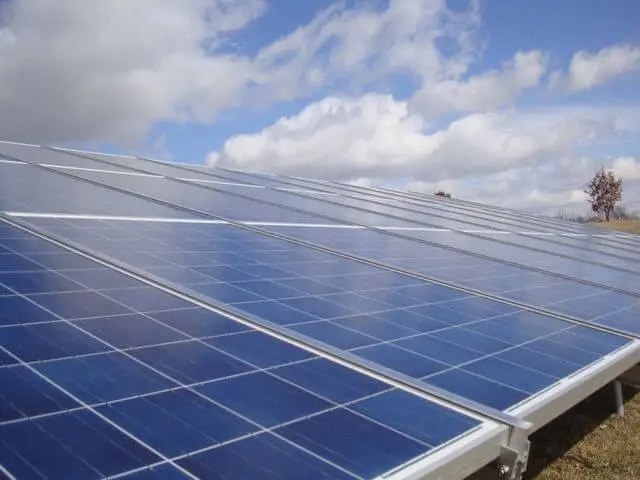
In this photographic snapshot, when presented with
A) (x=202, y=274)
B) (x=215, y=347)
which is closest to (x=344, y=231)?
(x=202, y=274)

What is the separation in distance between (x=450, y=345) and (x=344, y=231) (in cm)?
623

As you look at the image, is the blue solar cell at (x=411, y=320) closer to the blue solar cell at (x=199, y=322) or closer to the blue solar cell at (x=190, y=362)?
the blue solar cell at (x=199, y=322)

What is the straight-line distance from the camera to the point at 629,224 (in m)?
69.1

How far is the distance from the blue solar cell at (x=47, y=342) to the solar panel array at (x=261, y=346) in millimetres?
18

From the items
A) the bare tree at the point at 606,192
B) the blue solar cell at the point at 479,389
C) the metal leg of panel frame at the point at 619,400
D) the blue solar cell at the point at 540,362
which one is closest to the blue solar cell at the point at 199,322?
the blue solar cell at the point at 479,389

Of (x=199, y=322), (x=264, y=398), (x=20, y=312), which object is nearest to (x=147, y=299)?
(x=199, y=322)

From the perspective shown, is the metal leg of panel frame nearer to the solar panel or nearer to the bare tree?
the solar panel

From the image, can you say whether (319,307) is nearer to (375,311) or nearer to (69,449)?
(375,311)

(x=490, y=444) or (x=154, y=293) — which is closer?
(x=490, y=444)

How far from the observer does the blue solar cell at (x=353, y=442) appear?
11.7ft

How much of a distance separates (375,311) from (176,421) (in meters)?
3.55

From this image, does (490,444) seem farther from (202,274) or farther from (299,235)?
(299,235)

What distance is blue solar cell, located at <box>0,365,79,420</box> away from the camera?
3343mm

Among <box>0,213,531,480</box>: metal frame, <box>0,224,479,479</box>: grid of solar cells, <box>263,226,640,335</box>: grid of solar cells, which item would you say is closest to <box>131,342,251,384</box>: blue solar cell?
<box>0,224,479,479</box>: grid of solar cells
